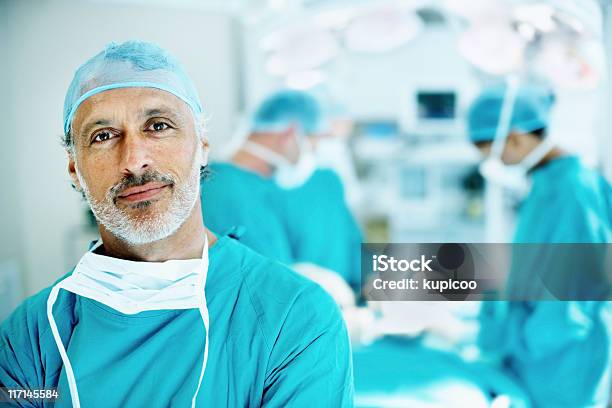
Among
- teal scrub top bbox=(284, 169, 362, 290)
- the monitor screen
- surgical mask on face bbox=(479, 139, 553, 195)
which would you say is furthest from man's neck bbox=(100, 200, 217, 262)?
the monitor screen

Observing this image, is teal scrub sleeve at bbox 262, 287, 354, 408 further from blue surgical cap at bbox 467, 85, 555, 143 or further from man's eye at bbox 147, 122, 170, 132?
blue surgical cap at bbox 467, 85, 555, 143

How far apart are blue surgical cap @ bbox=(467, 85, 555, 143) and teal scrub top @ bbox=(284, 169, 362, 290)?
486mm

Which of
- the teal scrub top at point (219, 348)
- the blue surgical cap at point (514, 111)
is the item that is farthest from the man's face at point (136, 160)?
the blue surgical cap at point (514, 111)

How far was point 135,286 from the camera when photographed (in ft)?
3.52

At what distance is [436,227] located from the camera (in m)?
1.82

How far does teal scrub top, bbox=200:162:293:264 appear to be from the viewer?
148 cm

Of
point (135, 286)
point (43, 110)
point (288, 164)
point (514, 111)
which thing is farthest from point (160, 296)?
point (514, 111)

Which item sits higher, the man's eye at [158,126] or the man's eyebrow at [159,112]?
the man's eyebrow at [159,112]

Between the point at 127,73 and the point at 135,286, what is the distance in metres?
0.39

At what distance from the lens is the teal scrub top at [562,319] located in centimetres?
137

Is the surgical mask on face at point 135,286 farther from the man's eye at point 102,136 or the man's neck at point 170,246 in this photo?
the man's eye at point 102,136

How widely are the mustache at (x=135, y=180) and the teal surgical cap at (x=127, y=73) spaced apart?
149 millimetres

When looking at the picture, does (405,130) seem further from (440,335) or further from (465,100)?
(440,335)

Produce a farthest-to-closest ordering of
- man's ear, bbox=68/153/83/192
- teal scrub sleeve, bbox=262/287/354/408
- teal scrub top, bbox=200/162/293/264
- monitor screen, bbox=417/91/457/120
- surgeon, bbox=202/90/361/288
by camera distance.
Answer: monitor screen, bbox=417/91/457/120 < surgeon, bbox=202/90/361/288 < teal scrub top, bbox=200/162/293/264 < man's ear, bbox=68/153/83/192 < teal scrub sleeve, bbox=262/287/354/408
